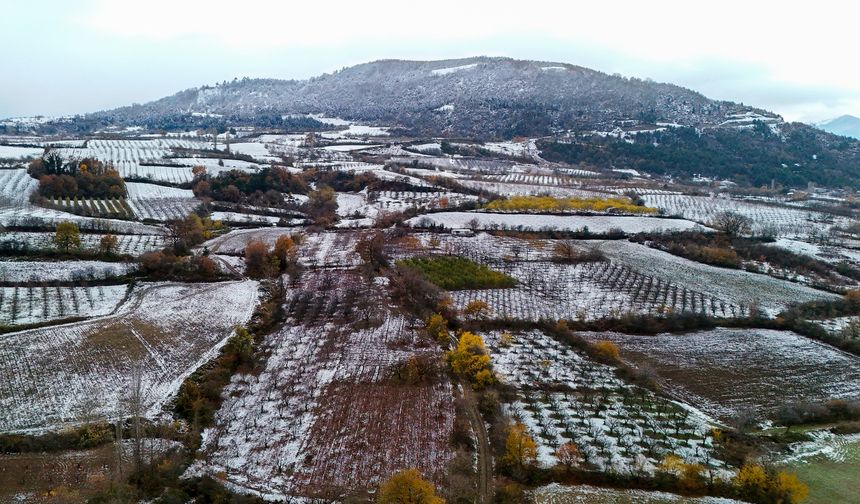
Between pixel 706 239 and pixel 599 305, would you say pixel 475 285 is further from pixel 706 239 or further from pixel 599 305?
pixel 706 239

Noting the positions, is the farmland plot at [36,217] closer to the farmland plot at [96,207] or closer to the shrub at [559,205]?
the farmland plot at [96,207]

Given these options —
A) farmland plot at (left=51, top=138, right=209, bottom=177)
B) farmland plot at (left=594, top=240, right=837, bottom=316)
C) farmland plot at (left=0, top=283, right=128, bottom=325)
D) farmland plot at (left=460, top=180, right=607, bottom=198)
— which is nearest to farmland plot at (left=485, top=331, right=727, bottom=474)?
farmland plot at (left=594, top=240, right=837, bottom=316)

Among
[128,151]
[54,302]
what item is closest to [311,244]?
[54,302]

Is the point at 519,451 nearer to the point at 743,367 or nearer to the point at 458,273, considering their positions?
the point at 743,367

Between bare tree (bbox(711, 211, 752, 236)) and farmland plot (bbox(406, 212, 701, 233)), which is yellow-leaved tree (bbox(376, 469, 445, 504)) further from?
bare tree (bbox(711, 211, 752, 236))

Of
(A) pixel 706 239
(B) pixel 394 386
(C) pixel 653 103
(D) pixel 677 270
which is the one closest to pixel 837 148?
(C) pixel 653 103

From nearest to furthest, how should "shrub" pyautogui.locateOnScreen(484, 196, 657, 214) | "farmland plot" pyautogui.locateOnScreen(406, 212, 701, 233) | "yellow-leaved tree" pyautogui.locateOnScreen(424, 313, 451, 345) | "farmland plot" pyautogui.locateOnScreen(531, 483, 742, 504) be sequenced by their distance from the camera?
"farmland plot" pyautogui.locateOnScreen(531, 483, 742, 504), "yellow-leaved tree" pyautogui.locateOnScreen(424, 313, 451, 345), "farmland plot" pyautogui.locateOnScreen(406, 212, 701, 233), "shrub" pyautogui.locateOnScreen(484, 196, 657, 214)
